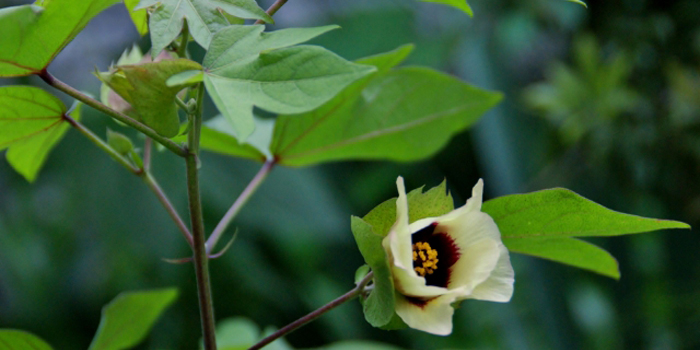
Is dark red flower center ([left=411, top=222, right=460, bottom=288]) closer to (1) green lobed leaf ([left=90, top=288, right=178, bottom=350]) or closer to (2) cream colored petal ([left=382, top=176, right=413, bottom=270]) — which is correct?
(2) cream colored petal ([left=382, top=176, right=413, bottom=270])

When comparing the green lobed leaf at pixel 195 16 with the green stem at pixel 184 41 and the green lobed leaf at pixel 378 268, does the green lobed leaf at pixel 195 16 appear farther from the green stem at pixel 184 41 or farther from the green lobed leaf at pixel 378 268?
the green lobed leaf at pixel 378 268

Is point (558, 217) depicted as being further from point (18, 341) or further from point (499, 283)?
point (18, 341)

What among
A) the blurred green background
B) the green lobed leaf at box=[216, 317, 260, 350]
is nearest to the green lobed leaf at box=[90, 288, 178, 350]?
the green lobed leaf at box=[216, 317, 260, 350]

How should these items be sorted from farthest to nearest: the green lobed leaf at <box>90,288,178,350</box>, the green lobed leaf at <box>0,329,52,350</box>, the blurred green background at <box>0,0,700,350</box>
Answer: the blurred green background at <box>0,0,700,350</box> → the green lobed leaf at <box>90,288,178,350</box> → the green lobed leaf at <box>0,329,52,350</box>

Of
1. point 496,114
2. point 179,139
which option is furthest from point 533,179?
point 179,139

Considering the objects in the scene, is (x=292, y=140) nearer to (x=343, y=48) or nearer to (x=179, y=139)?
(x=179, y=139)

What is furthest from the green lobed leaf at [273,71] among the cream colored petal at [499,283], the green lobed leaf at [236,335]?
the green lobed leaf at [236,335]

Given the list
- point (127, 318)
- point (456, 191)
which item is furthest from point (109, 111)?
point (456, 191)
